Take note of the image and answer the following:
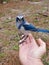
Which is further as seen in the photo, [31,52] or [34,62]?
[31,52]

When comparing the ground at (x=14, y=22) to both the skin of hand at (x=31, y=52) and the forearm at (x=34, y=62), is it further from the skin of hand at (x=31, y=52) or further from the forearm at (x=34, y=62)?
the forearm at (x=34, y=62)

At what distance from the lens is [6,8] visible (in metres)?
7.22

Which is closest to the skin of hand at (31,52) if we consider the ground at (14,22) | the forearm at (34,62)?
the forearm at (34,62)

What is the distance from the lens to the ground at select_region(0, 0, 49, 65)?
4290 mm

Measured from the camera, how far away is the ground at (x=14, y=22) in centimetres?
429

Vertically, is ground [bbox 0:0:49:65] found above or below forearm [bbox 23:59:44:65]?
below

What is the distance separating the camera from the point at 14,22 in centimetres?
596

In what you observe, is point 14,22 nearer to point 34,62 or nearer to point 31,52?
point 31,52

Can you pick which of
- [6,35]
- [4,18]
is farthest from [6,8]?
[6,35]

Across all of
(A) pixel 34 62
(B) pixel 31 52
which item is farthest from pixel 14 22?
(A) pixel 34 62

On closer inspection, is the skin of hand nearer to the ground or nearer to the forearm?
the forearm

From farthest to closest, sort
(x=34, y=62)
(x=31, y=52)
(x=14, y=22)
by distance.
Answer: (x=14, y=22) < (x=31, y=52) < (x=34, y=62)

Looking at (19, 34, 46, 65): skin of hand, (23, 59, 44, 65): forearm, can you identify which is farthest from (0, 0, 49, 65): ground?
(23, 59, 44, 65): forearm

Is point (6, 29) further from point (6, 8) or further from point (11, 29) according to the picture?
point (6, 8)
